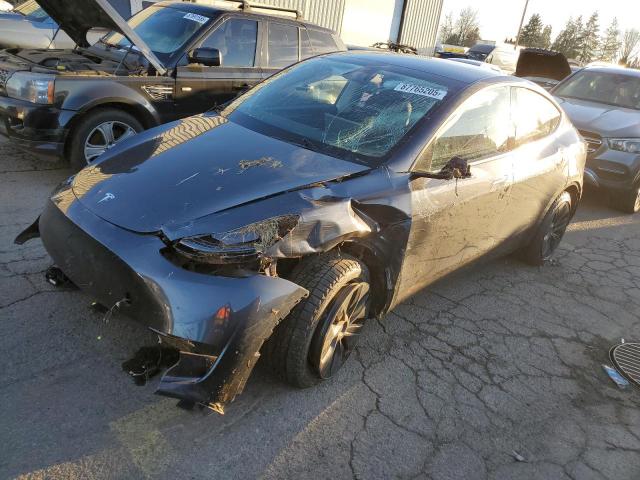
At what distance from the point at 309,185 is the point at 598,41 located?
2923 inches

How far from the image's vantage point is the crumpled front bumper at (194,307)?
83.0 inches

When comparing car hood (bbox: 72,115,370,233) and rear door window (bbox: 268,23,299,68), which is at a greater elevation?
rear door window (bbox: 268,23,299,68)

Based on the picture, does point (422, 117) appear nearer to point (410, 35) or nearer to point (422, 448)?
point (422, 448)

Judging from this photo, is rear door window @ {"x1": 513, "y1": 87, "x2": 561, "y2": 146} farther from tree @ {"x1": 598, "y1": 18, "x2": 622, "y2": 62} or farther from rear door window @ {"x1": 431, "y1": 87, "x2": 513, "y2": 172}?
tree @ {"x1": 598, "y1": 18, "x2": 622, "y2": 62}

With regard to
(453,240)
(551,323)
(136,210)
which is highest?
(136,210)

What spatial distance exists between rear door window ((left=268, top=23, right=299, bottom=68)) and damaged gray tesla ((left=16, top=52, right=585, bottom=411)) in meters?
2.39

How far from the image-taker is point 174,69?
539cm

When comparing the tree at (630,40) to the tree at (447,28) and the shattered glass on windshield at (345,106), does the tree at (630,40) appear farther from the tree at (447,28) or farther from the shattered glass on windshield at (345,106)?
the shattered glass on windshield at (345,106)

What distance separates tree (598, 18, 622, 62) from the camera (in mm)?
60478

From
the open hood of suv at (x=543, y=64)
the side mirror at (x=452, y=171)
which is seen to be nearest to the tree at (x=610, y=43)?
the open hood of suv at (x=543, y=64)

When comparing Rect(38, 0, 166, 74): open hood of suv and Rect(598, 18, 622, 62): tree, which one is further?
Rect(598, 18, 622, 62): tree

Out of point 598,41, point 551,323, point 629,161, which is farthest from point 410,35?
point 598,41

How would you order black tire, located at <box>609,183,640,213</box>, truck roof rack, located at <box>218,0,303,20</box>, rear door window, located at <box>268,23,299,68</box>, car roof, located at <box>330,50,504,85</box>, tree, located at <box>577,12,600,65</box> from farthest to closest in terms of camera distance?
tree, located at <box>577,12,600,65</box>
black tire, located at <box>609,183,640,213</box>
rear door window, located at <box>268,23,299,68</box>
truck roof rack, located at <box>218,0,303,20</box>
car roof, located at <box>330,50,504,85</box>

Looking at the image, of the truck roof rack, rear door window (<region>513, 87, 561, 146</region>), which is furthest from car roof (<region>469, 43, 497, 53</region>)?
rear door window (<region>513, 87, 561, 146</region>)
